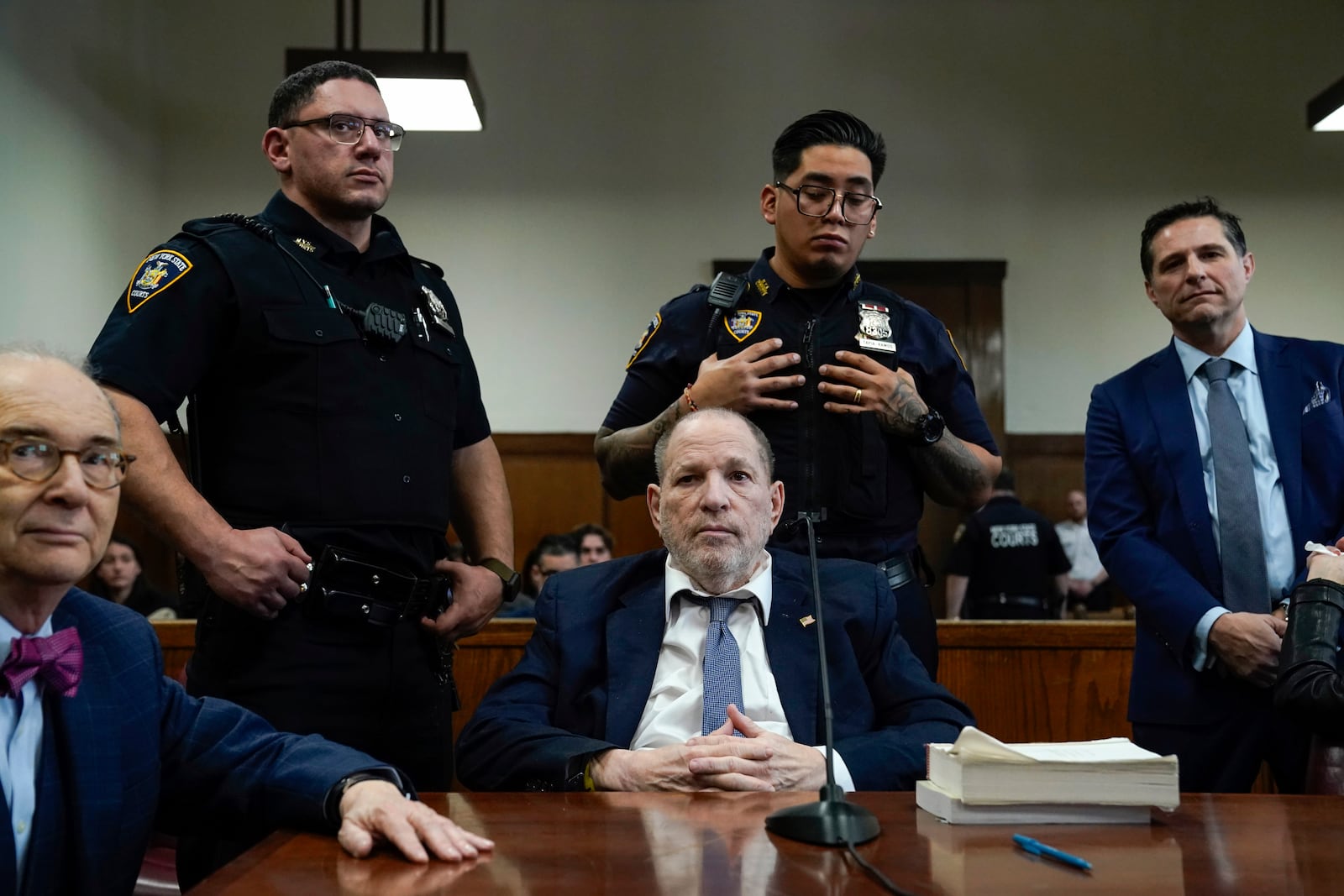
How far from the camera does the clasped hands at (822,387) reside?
248cm

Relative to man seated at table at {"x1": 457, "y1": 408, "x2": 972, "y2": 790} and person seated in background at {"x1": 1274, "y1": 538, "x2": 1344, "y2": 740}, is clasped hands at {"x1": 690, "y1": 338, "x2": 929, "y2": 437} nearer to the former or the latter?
man seated at table at {"x1": 457, "y1": 408, "x2": 972, "y2": 790}

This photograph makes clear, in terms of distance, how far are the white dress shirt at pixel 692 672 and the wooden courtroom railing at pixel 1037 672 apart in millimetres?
1268

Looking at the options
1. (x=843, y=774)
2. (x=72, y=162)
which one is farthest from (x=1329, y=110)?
(x=72, y=162)

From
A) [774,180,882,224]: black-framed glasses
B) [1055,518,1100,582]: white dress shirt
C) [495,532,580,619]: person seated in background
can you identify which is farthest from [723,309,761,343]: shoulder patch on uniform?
[1055,518,1100,582]: white dress shirt

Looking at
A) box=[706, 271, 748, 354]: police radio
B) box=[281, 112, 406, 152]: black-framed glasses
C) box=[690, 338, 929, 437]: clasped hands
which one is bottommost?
box=[690, 338, 929, 437]: clasped hands

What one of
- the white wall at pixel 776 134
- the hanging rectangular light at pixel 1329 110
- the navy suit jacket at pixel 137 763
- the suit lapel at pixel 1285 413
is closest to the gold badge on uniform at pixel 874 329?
the suit lapel at pixel 1285 413

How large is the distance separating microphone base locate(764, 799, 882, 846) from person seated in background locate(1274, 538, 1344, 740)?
36.1 inches

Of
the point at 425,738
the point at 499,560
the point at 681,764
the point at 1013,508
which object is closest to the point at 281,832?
the point at 681,764

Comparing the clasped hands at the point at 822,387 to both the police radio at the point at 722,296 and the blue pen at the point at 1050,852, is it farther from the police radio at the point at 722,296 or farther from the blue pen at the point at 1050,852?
the blue pen at the point at 1050,852

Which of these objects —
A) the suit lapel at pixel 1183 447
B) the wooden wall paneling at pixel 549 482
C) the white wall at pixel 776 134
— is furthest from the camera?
the white wall at pixel 776 134

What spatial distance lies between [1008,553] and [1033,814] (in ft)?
17.8

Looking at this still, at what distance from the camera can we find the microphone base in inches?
53.9

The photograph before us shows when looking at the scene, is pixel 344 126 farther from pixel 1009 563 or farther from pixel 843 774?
pixel 1009 563

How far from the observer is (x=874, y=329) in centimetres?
265
